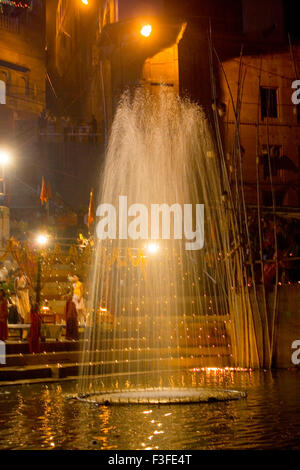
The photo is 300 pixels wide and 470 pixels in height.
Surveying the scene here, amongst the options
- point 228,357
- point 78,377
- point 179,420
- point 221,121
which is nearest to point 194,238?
point 221,121

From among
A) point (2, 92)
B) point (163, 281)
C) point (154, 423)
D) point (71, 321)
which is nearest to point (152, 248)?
point (163, 281)

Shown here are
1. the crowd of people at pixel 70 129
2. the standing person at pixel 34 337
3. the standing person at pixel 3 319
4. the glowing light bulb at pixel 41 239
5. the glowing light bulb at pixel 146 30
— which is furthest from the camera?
the crowd of people at pixel 70 129

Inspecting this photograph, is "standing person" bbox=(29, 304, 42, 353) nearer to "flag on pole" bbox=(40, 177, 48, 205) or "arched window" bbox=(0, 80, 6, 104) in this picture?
"flag on pole" bbox=(40, 177, 48, 205)

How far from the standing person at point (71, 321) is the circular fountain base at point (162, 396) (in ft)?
22.5

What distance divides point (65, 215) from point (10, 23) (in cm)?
2013

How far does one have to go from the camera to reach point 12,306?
21.8 metres

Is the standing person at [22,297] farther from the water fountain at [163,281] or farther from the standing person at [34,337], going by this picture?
the standing person at [34,337]

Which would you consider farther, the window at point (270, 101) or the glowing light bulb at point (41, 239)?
the window at point (270, 101)

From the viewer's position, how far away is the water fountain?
16.0 m

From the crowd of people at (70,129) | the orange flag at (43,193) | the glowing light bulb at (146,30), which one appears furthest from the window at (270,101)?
the orange flag at (43,193)

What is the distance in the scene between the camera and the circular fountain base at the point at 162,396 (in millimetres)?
11125

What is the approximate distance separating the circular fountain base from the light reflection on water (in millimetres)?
309

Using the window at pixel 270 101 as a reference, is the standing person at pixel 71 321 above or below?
below

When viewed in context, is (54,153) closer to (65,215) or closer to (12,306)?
(65,215)
